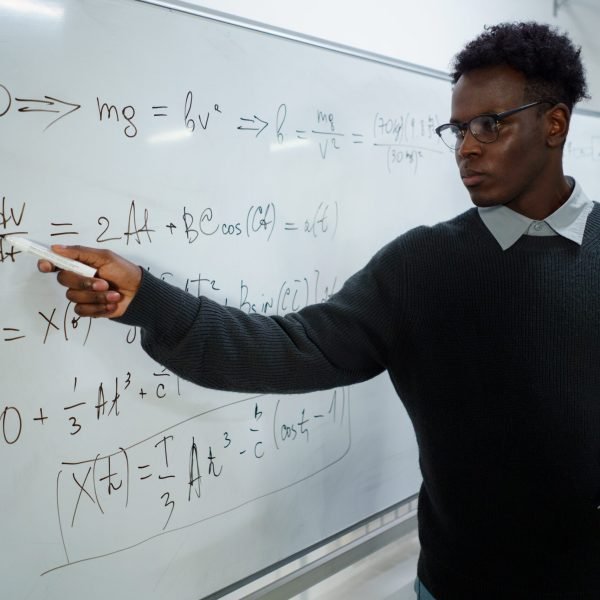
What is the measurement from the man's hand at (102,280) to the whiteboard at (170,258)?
189mm

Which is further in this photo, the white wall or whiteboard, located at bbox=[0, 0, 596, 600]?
the white wall

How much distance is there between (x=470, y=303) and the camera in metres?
0.97

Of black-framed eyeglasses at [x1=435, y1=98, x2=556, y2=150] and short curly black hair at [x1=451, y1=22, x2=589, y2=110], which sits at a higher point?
short curly black hair at [x1=451, y1=22, x2=589, y2=110]

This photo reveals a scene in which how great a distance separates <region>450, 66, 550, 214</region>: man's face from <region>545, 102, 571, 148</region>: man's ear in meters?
0.02

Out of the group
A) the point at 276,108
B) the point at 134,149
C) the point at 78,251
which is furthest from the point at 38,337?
the point at 276,108

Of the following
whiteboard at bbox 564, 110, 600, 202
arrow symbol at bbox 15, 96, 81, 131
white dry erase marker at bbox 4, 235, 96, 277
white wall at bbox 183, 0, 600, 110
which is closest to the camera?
white dry erase marker at bbox 4, 235, 96, 277

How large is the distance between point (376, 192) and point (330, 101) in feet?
0.82

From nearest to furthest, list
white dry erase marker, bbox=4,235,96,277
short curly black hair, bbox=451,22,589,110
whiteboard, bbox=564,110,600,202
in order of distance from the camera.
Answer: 1. white dry erase marker, bbox=4,235,96,277
2. short curly black hair, bbox=451,22,589,110
3. whiteboard, bbox=564,110,600,202

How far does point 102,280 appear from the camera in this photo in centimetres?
72

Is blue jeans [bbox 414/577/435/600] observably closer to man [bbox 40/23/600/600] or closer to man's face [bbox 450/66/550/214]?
man [bbox 40/23/600/600]

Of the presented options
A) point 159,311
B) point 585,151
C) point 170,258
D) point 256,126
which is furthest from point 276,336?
point 585,151

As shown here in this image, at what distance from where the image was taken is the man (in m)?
0.93

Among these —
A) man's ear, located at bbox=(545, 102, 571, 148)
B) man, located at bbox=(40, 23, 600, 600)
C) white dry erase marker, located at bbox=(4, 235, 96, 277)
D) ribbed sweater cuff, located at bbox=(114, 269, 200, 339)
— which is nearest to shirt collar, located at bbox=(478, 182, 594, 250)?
man, located at bbox=(40, 23, 600, 600)

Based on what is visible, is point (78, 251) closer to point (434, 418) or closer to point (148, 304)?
point (148, 304)
